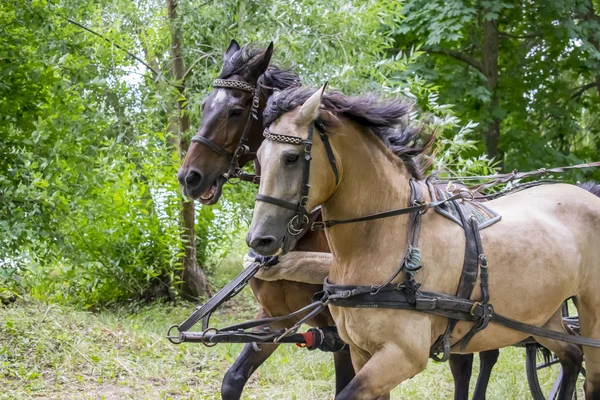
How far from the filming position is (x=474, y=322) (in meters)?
3.71

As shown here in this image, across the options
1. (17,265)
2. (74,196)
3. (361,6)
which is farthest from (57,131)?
(361,6)

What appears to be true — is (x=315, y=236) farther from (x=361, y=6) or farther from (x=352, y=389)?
(x=361, y=6)

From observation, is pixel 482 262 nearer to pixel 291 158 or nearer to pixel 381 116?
pixel 381 116

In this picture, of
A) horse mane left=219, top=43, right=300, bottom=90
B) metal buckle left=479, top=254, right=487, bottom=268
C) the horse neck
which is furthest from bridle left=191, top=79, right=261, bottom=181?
metal buckle left=479, top=254, right=487, bottom=268

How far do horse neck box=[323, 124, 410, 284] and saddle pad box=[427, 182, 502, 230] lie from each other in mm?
277

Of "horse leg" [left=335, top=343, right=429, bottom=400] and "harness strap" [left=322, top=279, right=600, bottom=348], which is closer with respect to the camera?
"horse leg" [left=335, top=343, right=429, bottom=400]

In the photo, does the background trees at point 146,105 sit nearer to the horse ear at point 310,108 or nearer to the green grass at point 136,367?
the green grass at point 136,367

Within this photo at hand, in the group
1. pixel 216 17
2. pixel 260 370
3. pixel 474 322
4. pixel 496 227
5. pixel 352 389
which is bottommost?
pixel 260 370

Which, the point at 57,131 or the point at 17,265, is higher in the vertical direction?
the point at 57,131

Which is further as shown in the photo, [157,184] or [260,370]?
[157,184]

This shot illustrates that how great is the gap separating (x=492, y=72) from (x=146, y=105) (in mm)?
6951

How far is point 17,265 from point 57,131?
119 centimetres

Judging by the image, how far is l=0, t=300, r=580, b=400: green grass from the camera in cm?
611

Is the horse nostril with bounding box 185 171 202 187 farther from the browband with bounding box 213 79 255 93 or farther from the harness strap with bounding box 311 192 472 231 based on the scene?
the harness strap with bounding box 311 192 472 231
